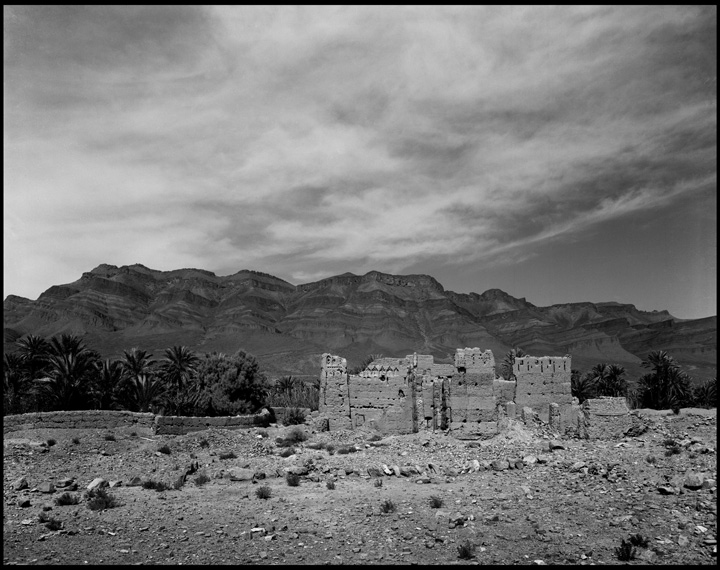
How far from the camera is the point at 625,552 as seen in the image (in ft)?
37.0

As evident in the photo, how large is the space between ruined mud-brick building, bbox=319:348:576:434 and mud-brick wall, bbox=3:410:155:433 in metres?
8.42

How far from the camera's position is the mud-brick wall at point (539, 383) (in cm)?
2681

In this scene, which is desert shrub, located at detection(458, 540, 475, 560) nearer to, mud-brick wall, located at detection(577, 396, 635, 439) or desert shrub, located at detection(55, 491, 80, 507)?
desert shrub, located at detection(55, 491, 80, 507)

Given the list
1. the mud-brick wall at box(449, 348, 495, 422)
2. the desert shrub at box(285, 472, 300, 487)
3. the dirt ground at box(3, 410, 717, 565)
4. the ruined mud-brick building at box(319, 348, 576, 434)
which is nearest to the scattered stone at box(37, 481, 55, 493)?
the dirt ground at box(3, 410, 717, 565)

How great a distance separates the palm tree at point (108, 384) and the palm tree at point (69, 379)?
0.50m

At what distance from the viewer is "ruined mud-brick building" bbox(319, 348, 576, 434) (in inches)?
1023

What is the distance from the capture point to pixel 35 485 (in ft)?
57.7

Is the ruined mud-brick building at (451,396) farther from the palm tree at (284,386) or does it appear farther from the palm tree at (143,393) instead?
the palm tree at (284,386)

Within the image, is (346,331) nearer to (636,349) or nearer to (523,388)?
(636,349)

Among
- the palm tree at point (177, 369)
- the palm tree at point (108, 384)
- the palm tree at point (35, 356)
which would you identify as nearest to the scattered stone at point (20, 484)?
the palm tree at point (108, 384)

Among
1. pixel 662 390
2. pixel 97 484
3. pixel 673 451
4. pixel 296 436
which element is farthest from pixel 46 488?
pixel 662 390

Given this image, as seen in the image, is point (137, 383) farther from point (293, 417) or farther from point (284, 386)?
point (284, 386)

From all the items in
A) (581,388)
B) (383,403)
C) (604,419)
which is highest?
(581,388)

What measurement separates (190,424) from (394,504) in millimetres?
14167
